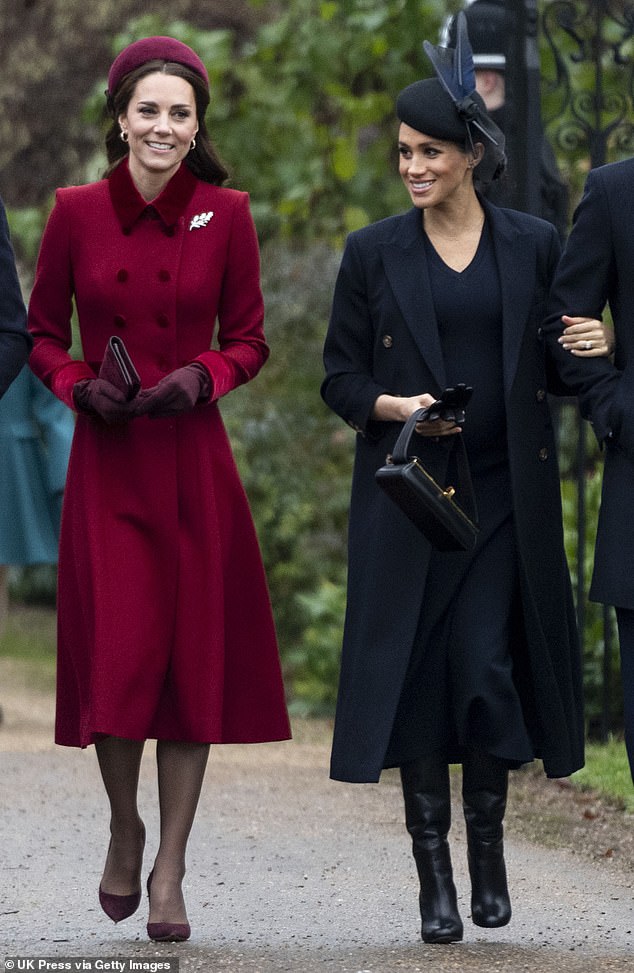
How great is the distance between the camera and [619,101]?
721 centimetres

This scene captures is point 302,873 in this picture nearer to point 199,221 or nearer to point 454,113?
point 199,221

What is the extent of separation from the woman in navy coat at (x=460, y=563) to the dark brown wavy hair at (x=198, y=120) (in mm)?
442

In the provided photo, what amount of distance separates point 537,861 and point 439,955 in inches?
54.8

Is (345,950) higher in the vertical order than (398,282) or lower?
lower

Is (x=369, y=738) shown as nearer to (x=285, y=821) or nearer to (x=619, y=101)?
(x=285, y=821)

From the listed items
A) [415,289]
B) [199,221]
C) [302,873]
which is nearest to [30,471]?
[302,873]

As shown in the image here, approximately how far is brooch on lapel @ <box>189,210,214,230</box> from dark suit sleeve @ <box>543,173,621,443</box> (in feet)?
2.67

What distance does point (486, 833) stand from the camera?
4.57m

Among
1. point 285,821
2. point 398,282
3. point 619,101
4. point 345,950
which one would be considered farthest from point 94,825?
point 619,101

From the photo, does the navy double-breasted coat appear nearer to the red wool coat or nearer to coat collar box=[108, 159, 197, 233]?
the red wool coat

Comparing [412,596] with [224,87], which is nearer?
[412,596]

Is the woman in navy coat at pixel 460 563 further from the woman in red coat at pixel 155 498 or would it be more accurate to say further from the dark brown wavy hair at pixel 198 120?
the dark brown wavy hair at pixel 198 120

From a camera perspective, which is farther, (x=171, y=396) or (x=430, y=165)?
(x=430, y=165)

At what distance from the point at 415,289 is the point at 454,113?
0.40 m
